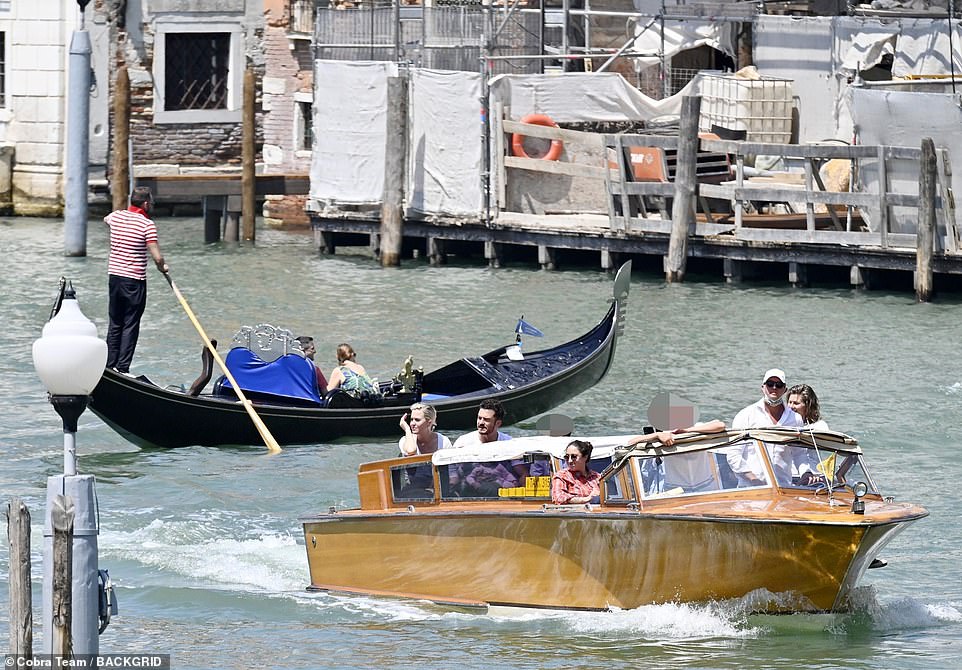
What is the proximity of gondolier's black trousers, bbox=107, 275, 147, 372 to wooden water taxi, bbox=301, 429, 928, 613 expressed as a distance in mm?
4020

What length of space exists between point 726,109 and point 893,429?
1091 centimetres

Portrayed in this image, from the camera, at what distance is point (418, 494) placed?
8.51m

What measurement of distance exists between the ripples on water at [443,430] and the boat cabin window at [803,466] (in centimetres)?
58

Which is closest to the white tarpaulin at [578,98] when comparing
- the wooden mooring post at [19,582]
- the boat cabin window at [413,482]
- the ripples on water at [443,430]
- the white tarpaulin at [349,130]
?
the white tarpaulin at [349,130]

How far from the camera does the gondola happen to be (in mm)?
11836

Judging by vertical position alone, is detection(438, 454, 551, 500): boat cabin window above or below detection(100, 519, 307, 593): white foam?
above

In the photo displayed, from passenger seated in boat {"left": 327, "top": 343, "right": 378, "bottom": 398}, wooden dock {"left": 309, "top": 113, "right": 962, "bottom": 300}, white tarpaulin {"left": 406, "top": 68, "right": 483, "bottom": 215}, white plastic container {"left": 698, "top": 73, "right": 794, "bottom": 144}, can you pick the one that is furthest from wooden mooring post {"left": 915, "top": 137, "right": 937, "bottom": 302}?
passenger seated in boat {"left": 327, "top": 343, "right": 378, "bottom": 398}

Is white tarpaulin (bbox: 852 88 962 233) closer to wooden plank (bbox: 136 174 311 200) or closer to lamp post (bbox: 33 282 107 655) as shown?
wooden plank (bbox: 136 174 311 200)

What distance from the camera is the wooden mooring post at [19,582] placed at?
612cm

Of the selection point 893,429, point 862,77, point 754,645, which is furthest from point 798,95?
point 754,645

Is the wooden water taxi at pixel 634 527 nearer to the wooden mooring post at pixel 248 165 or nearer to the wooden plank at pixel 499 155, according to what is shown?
the wooden plank at pixel 499 155

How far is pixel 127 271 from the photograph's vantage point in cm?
1213

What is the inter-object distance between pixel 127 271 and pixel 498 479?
4698 mm

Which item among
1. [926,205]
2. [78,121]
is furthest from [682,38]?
[78,121]
